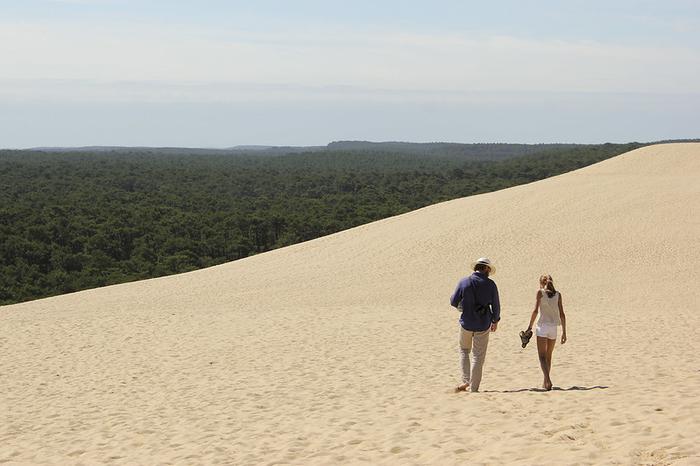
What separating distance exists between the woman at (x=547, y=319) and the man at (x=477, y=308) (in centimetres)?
53

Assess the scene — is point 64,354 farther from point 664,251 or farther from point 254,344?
point 664,251

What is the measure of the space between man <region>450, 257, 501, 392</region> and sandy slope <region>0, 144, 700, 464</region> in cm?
51

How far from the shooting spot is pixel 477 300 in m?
9.22

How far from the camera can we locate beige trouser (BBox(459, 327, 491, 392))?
30.7 ft

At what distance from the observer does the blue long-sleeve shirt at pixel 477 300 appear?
9188 millimetres

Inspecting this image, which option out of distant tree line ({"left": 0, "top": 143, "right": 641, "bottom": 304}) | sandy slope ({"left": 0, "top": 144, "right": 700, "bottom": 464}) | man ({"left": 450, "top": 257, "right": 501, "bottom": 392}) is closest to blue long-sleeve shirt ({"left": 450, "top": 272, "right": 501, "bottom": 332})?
man ({"left": 450, "top": 257, "right": 501, "bottom": 392})

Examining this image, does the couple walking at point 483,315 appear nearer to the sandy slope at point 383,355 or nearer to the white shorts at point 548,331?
the white shorts at point 548,331

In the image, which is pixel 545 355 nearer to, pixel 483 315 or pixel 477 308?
pixel 483 315

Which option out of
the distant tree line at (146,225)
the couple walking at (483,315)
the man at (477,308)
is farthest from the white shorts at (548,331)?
the distant tree line at (146,225)

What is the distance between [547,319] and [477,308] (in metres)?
0.91

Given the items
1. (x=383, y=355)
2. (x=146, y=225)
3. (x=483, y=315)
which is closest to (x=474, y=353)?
(x=483, y=315)

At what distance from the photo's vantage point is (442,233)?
2791 cm

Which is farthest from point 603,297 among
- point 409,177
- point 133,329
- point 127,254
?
point 409,177

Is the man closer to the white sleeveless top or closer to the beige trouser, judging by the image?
the beige trouser
